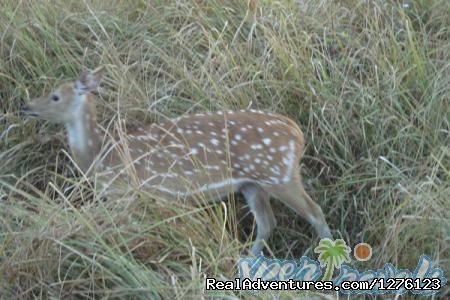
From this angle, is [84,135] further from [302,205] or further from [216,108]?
[302,205]

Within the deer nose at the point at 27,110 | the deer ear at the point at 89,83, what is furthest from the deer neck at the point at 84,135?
the deer nose at the point at 27,110

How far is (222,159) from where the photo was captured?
4453 mm

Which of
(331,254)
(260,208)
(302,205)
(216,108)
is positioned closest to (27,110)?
(216,108)

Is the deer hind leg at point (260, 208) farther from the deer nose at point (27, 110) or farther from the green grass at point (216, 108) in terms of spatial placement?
the deer nose at point (27, 110)

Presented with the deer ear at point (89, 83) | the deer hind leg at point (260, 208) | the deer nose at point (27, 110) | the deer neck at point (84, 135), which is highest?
the deer ear at point (89, 83)

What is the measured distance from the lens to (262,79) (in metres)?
4.99

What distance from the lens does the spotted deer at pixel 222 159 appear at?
4402 mm

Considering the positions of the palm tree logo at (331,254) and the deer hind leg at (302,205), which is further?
the deer hind leg at (302,205)

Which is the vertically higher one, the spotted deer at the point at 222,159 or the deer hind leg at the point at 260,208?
the spotted deer at the point at 222,159

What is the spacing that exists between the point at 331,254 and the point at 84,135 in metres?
1.34

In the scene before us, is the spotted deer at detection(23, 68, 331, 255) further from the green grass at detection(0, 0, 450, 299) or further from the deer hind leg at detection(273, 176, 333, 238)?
the green grass at detection(0, 0, 450, 299)

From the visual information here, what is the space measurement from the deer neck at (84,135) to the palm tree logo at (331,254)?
119cm

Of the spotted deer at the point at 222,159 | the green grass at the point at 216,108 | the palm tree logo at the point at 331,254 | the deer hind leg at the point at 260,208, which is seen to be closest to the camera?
the green grass at the point at 216,108

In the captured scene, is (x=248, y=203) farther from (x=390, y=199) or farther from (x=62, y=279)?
(x=62, y=279)
